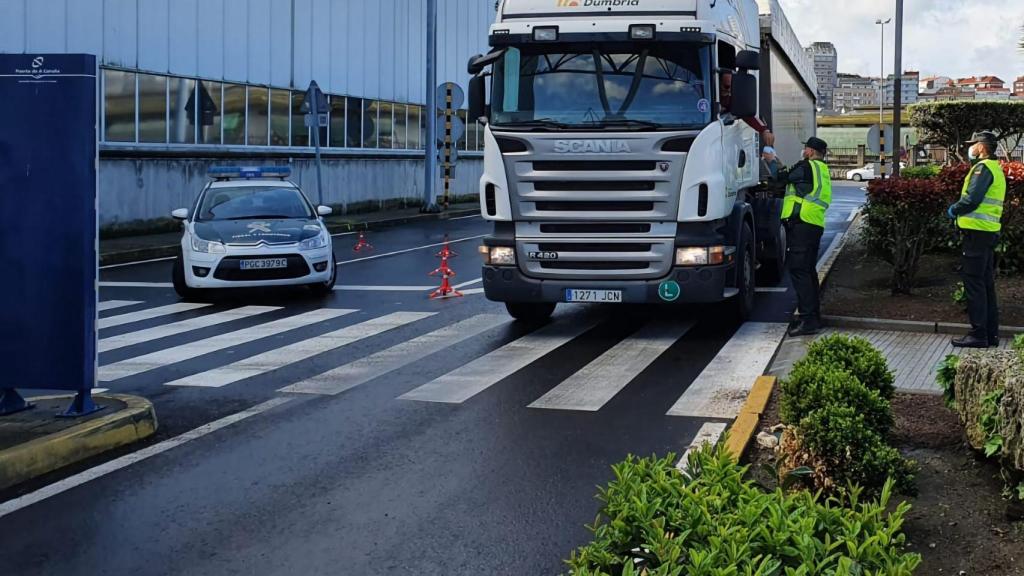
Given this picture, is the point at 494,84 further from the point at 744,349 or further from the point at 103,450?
the point at 103,450

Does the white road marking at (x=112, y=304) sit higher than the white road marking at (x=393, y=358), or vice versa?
the white road marking at (x=112, y=304)


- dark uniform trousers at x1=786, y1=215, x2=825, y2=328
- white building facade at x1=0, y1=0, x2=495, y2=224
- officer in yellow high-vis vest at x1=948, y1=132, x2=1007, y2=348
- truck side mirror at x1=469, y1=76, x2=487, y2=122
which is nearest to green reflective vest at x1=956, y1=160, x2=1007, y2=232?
officer in yellow high-vis vest at x1=948, y1=132, x2=1007, y2=348

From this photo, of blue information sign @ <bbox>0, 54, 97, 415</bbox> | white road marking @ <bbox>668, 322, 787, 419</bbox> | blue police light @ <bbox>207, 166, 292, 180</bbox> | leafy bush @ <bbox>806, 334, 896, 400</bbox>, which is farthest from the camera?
blue police light @ <bbox>207, 166, 292, 180</bbox>

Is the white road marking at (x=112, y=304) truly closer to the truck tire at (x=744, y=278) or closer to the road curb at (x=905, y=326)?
the truck tire at (x=744, y=278)

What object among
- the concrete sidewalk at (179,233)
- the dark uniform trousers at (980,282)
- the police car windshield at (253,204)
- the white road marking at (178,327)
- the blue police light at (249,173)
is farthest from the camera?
the concrete sidewalk at (179,233)

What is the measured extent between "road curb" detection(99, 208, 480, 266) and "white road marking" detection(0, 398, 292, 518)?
12.7 metres

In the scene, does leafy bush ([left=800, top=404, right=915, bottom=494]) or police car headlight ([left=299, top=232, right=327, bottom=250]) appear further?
police car headlight ([left=299, top=232, right=327, bottom=250])

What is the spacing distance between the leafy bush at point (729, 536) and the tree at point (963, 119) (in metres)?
37.5

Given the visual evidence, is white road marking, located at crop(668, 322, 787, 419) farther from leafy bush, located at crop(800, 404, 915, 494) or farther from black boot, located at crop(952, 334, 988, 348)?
leafy bush, located at crop(800, 404, 915, 494)

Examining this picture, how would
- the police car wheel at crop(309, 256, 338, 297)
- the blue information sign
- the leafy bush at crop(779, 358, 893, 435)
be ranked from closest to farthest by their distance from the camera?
1. the leafy bush at crop(779, 358, 893, 435)
2. the blue information sign
3. the police car wheel at crop(309, 256, 338, 297)

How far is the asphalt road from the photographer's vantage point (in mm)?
5500

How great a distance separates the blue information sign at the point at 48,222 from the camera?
7.31 metres

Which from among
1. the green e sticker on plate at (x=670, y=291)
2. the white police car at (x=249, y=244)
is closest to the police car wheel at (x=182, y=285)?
the white police car at (x=249, y=244)

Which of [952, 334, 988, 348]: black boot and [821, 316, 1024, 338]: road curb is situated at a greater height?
[821, 316, 1024, 338]: road curb
